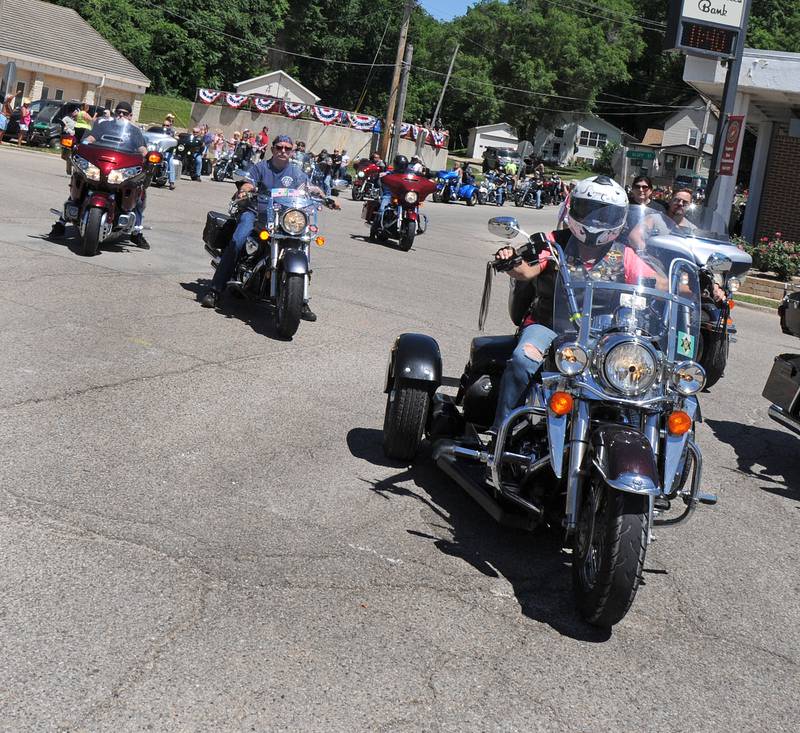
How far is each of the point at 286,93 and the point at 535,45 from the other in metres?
25.5

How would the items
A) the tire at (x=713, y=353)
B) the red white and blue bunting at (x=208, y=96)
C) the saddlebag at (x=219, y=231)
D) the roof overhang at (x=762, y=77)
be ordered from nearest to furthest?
1. the tire at (x=713, y=353)
2. the saddlebag at (x=219, y=231)
3. the roof overhang at (x=762, y=77)
4. the red white and blue bunting at (x=208, y=96)

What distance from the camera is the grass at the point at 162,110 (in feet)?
185

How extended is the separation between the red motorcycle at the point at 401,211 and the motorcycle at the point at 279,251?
8.79 metres

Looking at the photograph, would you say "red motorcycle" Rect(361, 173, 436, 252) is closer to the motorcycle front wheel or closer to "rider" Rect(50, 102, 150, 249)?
"rider" Rect(50, 102, 150, 249)

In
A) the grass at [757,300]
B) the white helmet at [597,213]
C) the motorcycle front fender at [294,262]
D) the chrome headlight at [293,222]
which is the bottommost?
the motorcycle front fender at [294,262]

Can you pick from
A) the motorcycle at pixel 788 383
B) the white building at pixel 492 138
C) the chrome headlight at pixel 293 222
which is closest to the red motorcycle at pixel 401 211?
the chrome headlight at pixel 293 222

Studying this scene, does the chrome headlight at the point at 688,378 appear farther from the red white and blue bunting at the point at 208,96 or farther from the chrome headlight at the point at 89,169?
the red white and blue bunting at the point at 208,96

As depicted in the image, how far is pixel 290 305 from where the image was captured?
9.41 meters

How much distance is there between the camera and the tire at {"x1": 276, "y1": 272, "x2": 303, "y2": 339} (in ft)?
30.9

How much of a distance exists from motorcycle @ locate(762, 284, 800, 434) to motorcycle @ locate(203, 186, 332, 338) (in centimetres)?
399

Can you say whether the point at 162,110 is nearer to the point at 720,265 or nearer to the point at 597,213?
the point at 720,265

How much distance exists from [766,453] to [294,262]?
428 cm

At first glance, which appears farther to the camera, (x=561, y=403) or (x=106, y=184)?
(x=106, y=184)

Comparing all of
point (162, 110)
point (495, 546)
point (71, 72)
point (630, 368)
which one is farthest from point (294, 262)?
point (162, 110)
